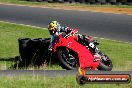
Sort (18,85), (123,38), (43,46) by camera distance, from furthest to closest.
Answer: (123,38), (43,46), (18,85)

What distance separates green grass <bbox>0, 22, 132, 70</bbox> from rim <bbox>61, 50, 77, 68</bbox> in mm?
671

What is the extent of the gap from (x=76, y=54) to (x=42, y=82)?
3048mm

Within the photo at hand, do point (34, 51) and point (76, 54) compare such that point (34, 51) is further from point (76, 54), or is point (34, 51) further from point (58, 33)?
point (76, 54)

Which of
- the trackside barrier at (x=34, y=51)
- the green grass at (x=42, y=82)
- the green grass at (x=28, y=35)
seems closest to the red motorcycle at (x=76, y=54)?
the green grass at (x=28, y=35)

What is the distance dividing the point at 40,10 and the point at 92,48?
53.3 feet

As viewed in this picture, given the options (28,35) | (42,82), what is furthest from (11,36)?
(42,82)

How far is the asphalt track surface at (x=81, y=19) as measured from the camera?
20.5 m

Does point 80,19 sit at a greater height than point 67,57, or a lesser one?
lesser

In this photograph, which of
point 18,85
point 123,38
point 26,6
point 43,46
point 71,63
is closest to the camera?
point 18,85

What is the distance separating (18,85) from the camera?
25.3 feet

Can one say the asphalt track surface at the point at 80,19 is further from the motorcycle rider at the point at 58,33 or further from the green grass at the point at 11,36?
the motorcycle rider at the point at 58,33

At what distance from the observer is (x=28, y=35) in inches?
773

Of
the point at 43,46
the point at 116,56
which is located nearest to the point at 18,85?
the point at 43,46

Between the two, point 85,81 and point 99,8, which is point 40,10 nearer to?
point 99,8
